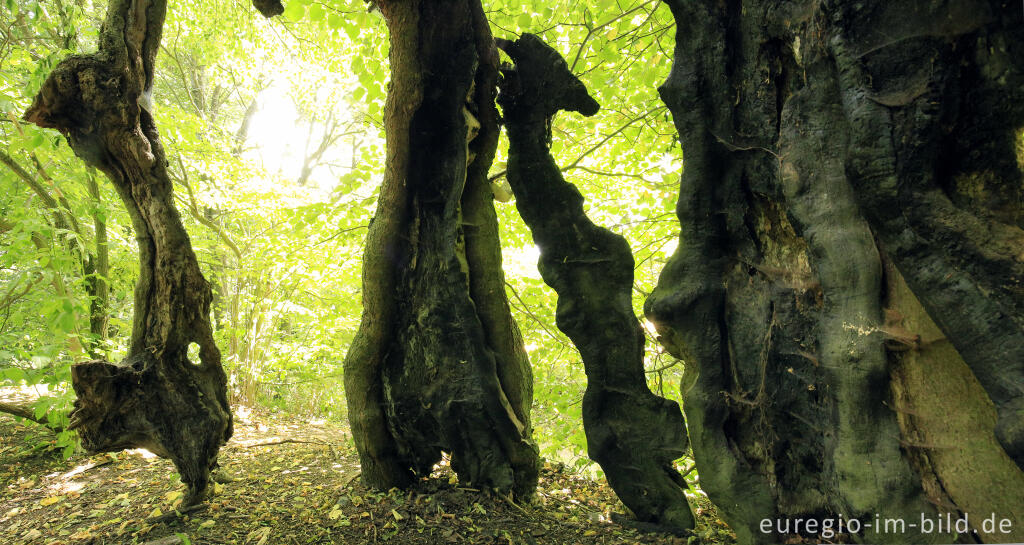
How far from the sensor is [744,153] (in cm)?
228

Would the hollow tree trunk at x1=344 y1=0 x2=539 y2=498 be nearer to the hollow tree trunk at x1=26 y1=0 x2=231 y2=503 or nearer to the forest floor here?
the forest floor

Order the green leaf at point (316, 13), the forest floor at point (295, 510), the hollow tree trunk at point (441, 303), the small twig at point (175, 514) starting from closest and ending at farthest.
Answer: the forest floor at point (295, 510) < the small twig at point (175, 514) < the hollow tree trunk at point (441, 303) < the green leaf at point (316, 13)

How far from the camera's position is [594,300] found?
2939 millimetres

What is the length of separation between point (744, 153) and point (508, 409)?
6.60ft

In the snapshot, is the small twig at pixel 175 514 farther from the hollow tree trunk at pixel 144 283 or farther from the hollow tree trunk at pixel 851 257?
the hollow tree trunk at pixel 851 257

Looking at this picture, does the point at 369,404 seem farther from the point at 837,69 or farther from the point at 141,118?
the point at 837,69

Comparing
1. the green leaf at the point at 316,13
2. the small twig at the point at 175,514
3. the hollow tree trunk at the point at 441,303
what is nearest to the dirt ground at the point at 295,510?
the small twig at the point at 175,514

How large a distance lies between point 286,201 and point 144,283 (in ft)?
16.5

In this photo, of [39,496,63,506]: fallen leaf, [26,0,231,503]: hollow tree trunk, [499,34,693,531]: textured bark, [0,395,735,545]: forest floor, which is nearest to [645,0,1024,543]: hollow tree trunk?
[499,34,693,531]: textured bark

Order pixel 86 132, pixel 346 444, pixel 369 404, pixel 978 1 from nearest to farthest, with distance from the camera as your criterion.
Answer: pixel 978 1, pixel 86 132, pixel 369 404, pixel 346 444

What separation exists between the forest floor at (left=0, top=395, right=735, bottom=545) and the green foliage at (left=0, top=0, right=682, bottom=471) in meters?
0.78

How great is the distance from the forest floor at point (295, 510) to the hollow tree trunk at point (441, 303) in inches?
9.9

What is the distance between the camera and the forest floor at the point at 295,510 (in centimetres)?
272

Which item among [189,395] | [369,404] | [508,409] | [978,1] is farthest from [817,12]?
[189,395]
